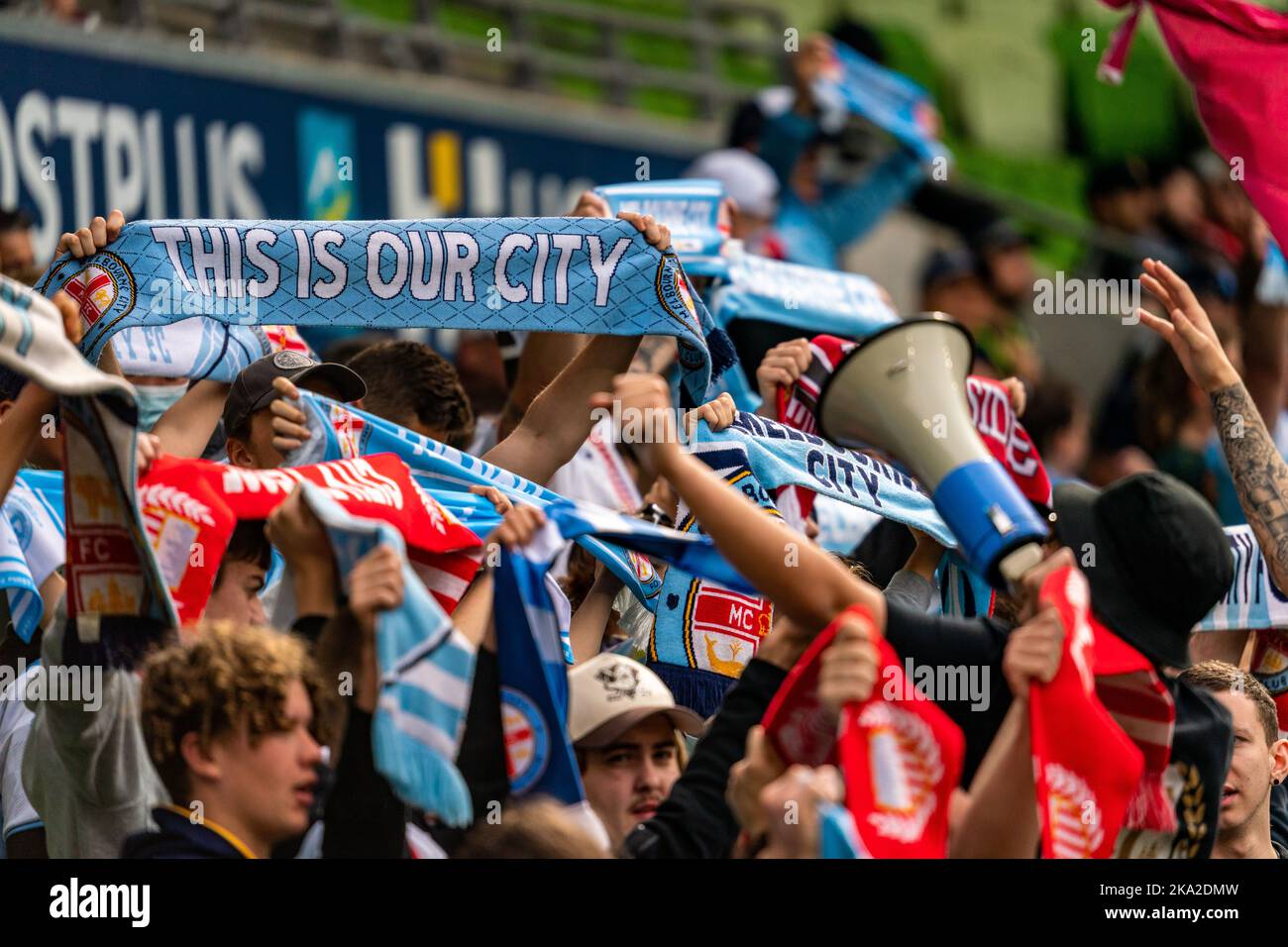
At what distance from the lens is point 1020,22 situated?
19.0m

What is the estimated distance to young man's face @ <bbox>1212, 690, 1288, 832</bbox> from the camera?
3901mm

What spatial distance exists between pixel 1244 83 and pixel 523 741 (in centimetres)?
335

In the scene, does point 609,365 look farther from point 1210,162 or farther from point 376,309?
point 1210,162

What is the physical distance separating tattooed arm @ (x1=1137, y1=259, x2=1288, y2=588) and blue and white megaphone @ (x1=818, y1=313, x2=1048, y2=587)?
0.99 m

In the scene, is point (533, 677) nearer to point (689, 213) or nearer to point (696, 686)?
point (696, 686)

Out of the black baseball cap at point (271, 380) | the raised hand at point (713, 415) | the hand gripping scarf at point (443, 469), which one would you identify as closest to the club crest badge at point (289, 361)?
the black baseball cap at point (271, 380)

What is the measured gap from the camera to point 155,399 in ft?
15.9

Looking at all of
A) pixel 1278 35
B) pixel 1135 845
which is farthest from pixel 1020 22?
pixel 1135 845

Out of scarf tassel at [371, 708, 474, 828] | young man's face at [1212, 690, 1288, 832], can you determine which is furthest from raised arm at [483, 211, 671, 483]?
scarf tassel at [371, 708, 474, 828]

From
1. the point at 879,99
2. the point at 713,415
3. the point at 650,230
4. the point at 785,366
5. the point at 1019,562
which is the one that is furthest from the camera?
the point at 879,99

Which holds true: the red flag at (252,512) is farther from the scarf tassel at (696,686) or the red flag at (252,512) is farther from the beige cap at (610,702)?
the scarf tassel at (696,686)

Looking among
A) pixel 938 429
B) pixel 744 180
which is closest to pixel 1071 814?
pixel 938 429

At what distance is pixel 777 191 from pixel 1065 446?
1766 mm

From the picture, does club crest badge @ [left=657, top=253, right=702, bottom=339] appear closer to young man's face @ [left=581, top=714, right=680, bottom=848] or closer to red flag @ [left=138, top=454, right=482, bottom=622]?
red flag @ [left=138, top=454, right=482, bottom=622]
